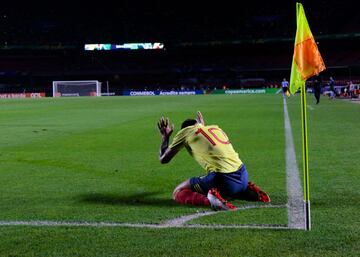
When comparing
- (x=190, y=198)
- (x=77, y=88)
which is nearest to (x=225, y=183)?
(x=190, y=198)

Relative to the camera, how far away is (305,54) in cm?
545

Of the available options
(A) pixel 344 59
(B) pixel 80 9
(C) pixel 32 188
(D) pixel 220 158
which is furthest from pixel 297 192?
(B) pixel 80 9

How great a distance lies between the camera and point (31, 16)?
84250 millimetres

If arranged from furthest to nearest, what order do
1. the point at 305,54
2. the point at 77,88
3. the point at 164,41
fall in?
the point at 164,41, the point at 77,88, the point at 305,54

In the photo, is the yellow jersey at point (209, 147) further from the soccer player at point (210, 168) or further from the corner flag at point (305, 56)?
the corner flag at point (305, 56)

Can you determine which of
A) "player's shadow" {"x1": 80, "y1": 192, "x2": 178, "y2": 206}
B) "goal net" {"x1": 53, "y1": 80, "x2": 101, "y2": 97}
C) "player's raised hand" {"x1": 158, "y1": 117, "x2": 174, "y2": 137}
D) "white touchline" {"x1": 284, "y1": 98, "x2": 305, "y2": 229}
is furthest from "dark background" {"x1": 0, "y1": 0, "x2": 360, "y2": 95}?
"player's raised hand" {"x1": 158, "y1": 117, "x2": 174, "y2": 137}

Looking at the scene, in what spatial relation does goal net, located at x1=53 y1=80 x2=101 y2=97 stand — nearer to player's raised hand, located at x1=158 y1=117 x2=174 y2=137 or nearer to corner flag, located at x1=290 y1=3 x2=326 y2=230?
player's raised hand, located at x1=158 y1=117 x2=174 y2=137

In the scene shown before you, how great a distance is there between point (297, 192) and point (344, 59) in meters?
73.6

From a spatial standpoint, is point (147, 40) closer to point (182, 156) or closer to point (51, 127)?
point (51, 127)

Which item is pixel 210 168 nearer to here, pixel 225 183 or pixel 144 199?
pixel 225 183

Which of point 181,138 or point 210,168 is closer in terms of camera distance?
point 210,168

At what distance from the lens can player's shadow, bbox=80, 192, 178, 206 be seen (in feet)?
22.3

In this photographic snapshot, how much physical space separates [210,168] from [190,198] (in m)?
0.46

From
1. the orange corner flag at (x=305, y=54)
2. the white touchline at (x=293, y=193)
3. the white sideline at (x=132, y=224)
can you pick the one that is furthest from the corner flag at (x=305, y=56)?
the white sideline at (x=132, y=224)
